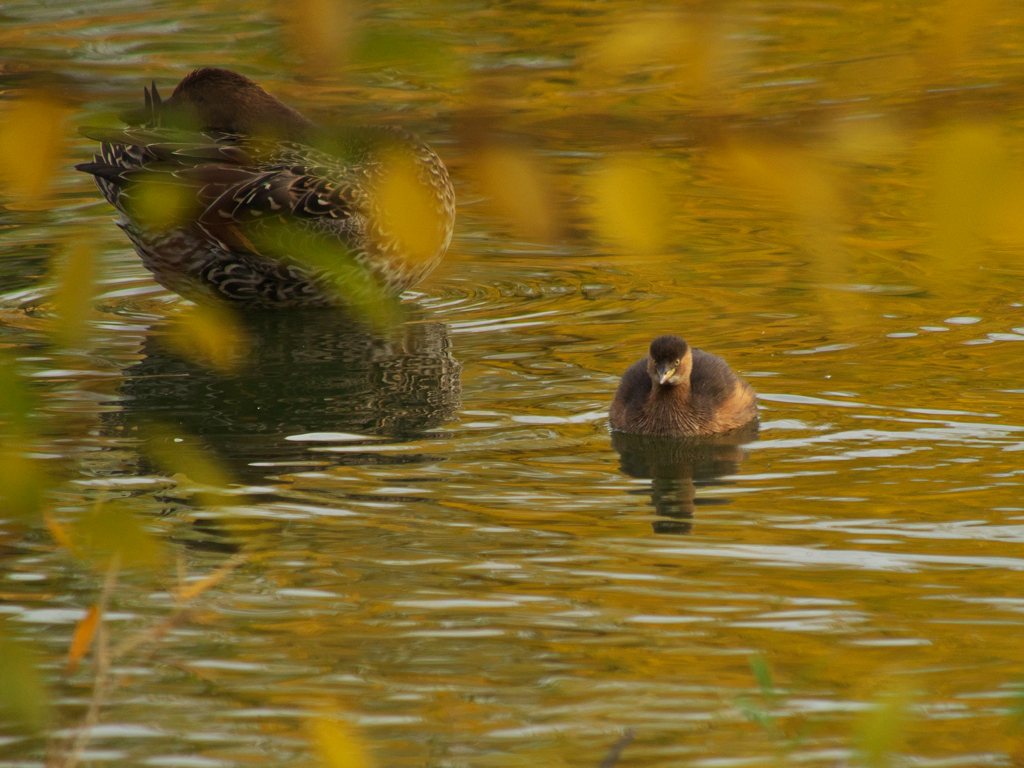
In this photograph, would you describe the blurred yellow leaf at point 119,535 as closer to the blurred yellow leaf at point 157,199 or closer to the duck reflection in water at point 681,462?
the blurred yellow leaf at point 157,199

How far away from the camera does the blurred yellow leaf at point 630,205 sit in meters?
1.95

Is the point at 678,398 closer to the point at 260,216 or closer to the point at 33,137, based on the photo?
the point at 260,216

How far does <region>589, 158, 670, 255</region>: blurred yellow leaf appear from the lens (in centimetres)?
195

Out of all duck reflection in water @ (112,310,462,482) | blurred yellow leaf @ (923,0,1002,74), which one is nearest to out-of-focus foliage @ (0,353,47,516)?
blurred yellow leaf @ (923,0,1002,74)

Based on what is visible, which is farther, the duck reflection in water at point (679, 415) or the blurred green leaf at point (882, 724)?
the duck reflection in water at point (679, 415)

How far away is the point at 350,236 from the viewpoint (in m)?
8.82

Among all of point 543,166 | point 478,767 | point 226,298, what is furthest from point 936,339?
point 543,166

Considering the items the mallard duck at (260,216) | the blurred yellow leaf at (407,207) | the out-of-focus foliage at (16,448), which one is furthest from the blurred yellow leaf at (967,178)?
the mallard duck at (260,216)

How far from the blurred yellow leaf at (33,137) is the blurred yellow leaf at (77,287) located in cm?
13

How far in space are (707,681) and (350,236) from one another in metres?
4.96

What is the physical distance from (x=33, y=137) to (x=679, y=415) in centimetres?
586

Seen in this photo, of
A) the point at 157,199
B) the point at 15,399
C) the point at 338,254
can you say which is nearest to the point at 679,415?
the point at 338,254

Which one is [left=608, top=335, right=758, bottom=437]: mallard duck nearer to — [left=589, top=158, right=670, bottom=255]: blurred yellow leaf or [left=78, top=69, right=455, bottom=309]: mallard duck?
[left=78, top=69, right=455, bottom=309]: mallard duck

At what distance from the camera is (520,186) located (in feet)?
6.61
